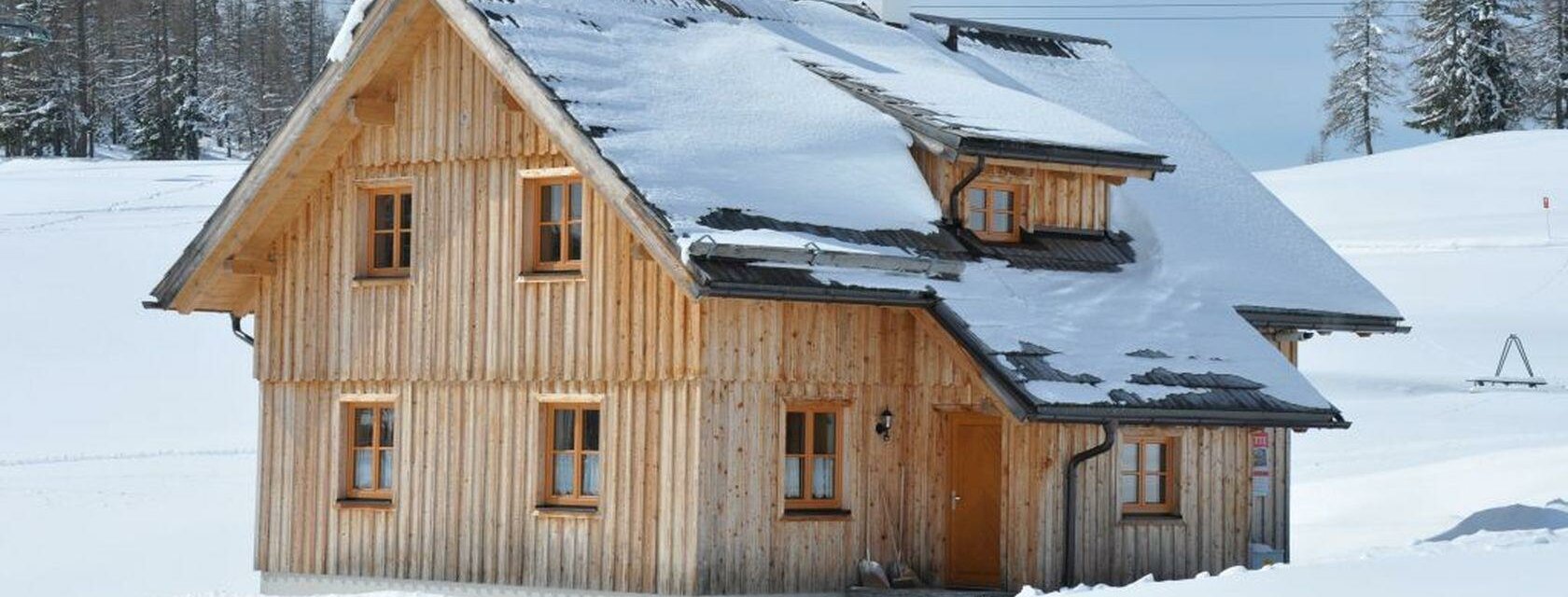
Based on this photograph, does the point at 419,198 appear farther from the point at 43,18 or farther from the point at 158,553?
the point at 43,18

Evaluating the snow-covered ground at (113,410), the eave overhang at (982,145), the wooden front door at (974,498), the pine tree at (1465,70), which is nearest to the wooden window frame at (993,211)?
the eave overhang at (982,145)

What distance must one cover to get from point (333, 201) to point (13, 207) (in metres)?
46.7

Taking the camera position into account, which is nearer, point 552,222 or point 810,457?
point 810,457

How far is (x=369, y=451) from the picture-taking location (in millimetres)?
25484

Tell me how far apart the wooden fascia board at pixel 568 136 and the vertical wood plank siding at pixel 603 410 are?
81 centimetres

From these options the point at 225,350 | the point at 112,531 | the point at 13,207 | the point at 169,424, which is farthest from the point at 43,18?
the point at 112,531

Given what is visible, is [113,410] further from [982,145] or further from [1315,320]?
[982,145]

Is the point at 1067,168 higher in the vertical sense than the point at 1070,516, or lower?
higher

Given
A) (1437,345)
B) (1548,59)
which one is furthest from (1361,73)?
(1437,345)

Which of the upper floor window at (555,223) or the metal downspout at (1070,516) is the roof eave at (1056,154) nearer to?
the metal downspout at (1070,516)

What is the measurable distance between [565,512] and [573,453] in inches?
21.8

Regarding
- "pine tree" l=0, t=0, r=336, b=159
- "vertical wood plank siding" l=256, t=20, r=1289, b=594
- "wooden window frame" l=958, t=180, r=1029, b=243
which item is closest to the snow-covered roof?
"wooden window frame" l=958, t=180, r=1029, b=243

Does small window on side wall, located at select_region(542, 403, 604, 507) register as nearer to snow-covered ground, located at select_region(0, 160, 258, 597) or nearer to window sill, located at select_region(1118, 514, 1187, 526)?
window sill, located at select_region(1118, 514, 1187, 526)

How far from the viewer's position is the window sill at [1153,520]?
24250 mm
